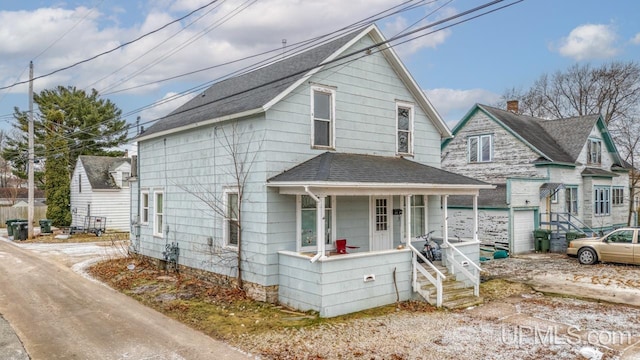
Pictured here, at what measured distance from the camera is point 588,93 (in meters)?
43.3

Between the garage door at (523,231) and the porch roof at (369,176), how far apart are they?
8383 millimetres

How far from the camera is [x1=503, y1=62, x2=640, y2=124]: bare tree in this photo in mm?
39259

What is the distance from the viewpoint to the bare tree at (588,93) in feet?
129

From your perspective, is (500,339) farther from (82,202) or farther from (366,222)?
(82,202)

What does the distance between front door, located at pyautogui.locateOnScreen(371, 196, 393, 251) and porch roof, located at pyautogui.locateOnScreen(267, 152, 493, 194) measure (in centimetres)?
128

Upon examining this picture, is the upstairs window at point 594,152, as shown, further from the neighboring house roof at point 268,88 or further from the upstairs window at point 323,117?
the upstairs window at point 323,117

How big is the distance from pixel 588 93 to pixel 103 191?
4386cm

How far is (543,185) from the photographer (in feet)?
72.8

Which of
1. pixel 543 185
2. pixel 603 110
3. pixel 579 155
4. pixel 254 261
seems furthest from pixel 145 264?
pixel 603 110

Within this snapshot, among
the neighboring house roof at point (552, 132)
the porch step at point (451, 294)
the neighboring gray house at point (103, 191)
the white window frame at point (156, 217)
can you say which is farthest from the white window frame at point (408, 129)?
the neighboring gray house at point (103, 191)

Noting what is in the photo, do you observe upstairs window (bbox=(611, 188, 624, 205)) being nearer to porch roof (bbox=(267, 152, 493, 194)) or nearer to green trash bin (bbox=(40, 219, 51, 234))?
porch roof (bbox=(267, 152, 493, 194))

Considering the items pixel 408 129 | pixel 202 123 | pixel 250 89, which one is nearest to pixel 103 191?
pixel 202 123

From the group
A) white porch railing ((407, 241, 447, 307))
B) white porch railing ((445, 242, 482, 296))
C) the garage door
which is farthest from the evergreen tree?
the garage door

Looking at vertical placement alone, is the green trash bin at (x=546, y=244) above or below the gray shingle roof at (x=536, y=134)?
below
